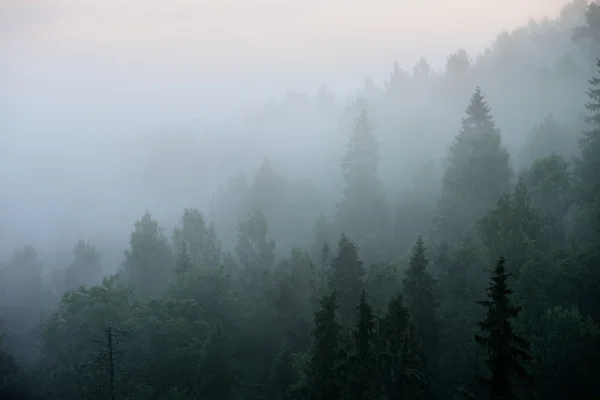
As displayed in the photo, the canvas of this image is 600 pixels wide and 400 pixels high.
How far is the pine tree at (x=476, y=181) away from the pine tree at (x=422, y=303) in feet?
43.8

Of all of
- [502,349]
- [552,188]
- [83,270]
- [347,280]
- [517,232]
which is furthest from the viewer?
[83,270]

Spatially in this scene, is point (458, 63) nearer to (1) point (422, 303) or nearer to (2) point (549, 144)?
(2) point (549, 144)

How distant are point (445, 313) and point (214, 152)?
109 meters

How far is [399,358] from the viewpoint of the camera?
125 ft

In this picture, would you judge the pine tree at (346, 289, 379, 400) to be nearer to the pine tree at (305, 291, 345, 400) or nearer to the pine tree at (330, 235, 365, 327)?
the pine tree at (305, 291, 345, 400)

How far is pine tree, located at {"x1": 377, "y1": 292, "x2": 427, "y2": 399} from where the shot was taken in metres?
36.4

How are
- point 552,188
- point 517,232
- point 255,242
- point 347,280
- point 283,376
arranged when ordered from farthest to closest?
point 255,242 < point 347,280 < point 552,188 < point 517,232 < point 283,376

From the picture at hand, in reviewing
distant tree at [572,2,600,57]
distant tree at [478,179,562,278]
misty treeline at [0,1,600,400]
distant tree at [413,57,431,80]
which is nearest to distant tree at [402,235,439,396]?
misty treeline at [0,1,600,400]

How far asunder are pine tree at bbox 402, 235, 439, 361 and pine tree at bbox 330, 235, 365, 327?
777 centimetres

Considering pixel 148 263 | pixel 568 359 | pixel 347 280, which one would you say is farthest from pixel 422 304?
pixel 148 263

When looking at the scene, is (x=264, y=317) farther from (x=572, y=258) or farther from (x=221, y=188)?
(x=221, y=188)

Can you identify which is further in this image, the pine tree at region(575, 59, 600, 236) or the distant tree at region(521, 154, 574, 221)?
the distant tree at region(521, 154, 574, 221)

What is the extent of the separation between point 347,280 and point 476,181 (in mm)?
23217

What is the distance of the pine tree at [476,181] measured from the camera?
194 ft
